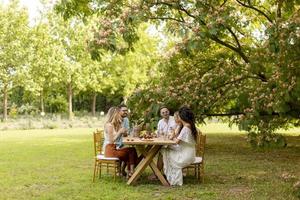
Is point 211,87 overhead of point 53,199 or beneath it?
overhead

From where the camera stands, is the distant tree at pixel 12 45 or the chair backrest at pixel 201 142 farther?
the distant tree at pixel 12 45

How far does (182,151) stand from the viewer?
30.7 feet

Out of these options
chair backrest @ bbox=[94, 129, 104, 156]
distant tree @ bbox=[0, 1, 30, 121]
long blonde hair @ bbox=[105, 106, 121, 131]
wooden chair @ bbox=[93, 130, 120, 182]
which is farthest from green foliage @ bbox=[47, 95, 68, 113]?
long blonde hair @ bbox=[105, 106, 121, 131]

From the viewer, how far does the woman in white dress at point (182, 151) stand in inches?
366

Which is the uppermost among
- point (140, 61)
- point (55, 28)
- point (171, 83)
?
point (55, 28)

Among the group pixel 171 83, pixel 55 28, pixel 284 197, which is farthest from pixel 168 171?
pixel 55 28

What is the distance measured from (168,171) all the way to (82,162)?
4521mm

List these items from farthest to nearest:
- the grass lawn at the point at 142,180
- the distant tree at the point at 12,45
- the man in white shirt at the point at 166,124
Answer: the distant tree at the point at 12,45 < the man in white shirt at the point at 166,124 < the grass lawn at the point at 142,180

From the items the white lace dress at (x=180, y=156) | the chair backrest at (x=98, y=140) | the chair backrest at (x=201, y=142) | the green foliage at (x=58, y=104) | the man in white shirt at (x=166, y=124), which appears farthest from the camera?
the green foliage at (x=58, y=104)

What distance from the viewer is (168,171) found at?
940 cm

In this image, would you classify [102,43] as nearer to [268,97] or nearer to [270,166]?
[268,97]

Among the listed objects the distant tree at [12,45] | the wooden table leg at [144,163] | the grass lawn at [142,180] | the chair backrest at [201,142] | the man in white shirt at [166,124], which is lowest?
the grass lawn at [142,180]

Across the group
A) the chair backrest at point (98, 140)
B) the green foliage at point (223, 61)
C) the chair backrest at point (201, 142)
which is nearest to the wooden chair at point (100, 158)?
the chair backrest at point (98, 140)

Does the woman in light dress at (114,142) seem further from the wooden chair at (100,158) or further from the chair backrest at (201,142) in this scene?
the chair backrest at (201,142)
